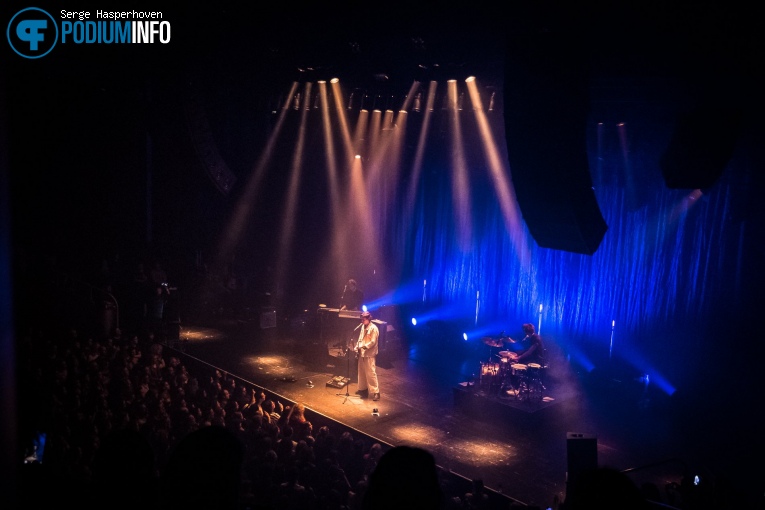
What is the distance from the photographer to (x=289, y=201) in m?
17.6

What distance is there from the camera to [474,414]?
10023 mm

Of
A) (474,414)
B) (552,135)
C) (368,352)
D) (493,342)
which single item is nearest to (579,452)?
(552,135)

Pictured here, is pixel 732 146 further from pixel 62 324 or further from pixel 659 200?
pixel 62 324

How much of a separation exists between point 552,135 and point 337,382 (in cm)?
784

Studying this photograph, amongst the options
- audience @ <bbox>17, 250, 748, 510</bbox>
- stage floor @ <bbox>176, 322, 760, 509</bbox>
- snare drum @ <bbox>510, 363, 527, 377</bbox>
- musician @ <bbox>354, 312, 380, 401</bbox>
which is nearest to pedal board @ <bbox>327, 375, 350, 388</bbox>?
stage floor @ <bbox>176, 322, 760, 509</bbox>

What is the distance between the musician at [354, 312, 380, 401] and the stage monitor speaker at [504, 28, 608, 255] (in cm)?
595

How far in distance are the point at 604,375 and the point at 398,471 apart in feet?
38.0

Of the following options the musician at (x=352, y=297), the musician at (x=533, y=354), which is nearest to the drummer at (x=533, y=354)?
the musician at (x=533, y=354)

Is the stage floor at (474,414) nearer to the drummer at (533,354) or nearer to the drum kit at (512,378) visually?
the drum kit at (512,378)

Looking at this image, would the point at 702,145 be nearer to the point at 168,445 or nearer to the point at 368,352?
the point at 368,352

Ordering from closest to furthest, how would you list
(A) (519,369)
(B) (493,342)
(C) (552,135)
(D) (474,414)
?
(C) (552,135)
(D) (474,414)
(A) (519,369)
(B) (493,342)

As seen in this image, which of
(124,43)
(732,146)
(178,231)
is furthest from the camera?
(178,231)

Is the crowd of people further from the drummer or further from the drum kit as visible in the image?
the drummer

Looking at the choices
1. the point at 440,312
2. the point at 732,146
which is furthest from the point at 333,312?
the point at 732,146
